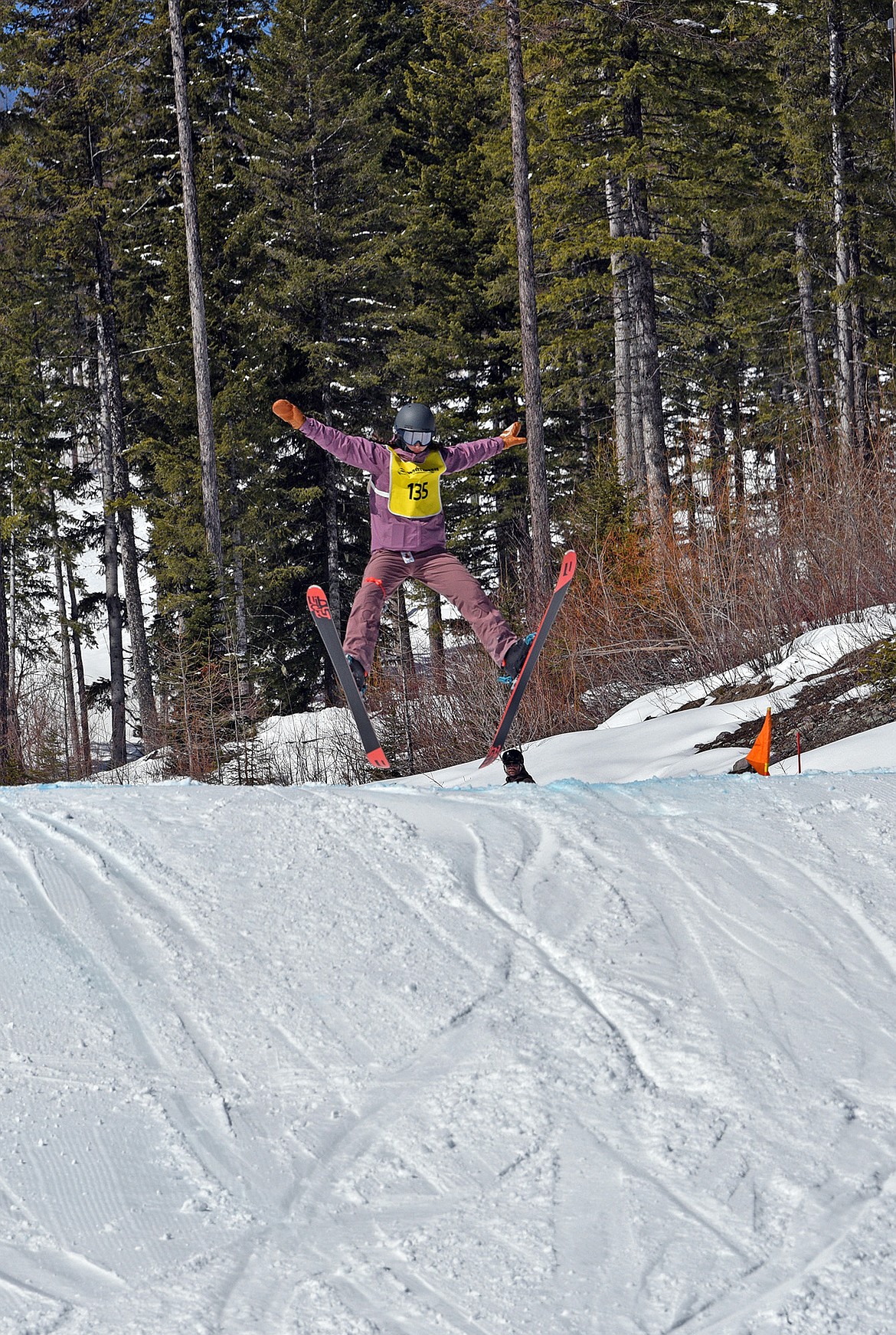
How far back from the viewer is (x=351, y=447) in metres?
7.13

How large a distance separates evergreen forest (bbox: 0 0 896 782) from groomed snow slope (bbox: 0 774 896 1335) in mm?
10510

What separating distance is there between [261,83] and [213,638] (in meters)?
13.4

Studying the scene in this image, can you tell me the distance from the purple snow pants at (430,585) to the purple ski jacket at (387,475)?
0.27 feet

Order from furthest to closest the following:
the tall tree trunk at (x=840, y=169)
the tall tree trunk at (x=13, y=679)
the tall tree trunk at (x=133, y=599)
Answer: the tall tree trunk at (x=133, y=599), the tall tree trunk at (x=840, y=169), the tall tree trunk at (x=13, y=679)

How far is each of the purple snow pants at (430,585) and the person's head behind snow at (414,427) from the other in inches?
26.4

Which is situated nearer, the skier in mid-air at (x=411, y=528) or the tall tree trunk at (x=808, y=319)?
the skier in mid-air at (x=411, y=528)

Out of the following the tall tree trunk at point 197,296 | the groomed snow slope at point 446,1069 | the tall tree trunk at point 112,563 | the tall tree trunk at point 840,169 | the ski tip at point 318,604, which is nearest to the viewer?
the groomed snow slope at point 446,1069

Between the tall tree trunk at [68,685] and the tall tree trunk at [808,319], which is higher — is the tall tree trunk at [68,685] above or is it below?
below

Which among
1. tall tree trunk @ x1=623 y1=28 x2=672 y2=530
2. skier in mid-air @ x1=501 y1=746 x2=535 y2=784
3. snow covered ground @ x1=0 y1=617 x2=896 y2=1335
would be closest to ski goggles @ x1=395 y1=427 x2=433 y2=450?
skier in mid-air @ x1=501 y1=746 x2=535 y2=784

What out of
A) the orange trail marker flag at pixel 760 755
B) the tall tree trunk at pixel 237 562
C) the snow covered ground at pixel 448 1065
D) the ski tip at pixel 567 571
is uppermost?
the tall tree trunk at pixel 237 562

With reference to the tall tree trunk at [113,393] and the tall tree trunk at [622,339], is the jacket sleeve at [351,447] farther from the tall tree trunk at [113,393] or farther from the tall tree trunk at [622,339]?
the tall tree trunk at [113,393]

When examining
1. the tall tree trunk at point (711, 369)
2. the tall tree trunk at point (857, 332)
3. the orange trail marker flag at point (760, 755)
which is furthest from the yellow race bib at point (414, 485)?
the tall tree trunk at point (857, 332)

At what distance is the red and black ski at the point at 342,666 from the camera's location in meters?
7.16

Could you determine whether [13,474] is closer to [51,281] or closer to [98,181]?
[51,281]
